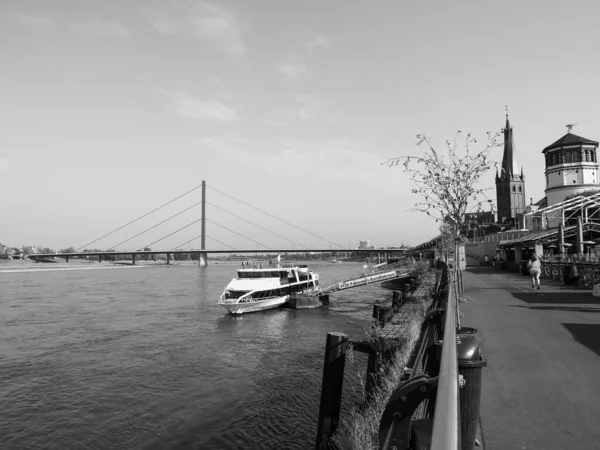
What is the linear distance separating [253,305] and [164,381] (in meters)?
18.8

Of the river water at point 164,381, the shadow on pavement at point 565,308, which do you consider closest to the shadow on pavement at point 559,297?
the shadow on pavement at point 565,308

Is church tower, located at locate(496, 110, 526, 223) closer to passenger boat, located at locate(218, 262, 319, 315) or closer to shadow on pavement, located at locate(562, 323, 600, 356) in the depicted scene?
passenger boat, located at locate(218, 262, 319, 315)

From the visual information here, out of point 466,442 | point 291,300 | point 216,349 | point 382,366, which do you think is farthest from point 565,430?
point 291,300

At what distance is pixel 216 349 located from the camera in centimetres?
2122

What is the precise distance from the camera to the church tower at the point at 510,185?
365ft

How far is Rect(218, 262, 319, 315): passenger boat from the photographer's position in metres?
33.9

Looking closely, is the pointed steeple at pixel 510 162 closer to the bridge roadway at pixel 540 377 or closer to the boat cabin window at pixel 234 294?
the boat cabin window at pixel 234 294

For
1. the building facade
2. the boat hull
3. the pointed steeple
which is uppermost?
the pointed steeple

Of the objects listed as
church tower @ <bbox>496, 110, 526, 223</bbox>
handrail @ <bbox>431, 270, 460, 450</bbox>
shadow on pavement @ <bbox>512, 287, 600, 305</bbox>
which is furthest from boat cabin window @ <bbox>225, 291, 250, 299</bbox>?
church tower @ <bbox>496, 110, 526, 223</bbox>

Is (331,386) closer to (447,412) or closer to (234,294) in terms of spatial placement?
(447,412)

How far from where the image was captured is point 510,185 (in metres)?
112

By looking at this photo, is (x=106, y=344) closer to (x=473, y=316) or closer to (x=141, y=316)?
(x=141, y=316)

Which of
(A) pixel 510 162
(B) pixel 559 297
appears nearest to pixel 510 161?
(A) pixel 510 162

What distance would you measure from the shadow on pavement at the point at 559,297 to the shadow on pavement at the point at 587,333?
15.1 feet
